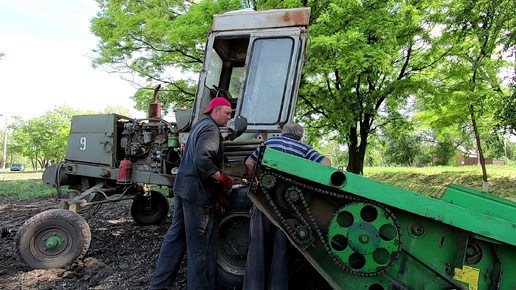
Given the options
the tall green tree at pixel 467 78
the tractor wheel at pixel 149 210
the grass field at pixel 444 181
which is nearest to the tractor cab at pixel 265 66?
the tractor wheel at pixel 149 210

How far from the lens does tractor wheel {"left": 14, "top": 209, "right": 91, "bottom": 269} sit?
15.0 feet

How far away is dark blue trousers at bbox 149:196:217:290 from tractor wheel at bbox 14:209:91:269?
165 cm

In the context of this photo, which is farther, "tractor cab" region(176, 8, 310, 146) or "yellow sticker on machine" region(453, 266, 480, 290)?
"tractor cab" region(176, 8, 310, 146)

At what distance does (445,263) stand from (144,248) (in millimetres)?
4123

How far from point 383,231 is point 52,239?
3.95 meters

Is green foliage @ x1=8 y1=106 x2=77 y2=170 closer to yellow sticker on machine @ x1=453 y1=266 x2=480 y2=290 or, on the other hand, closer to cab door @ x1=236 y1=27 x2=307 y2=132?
cab door @ x1=236 y1=27 x2=307 y2=132

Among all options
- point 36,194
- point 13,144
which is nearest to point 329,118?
point 36,194

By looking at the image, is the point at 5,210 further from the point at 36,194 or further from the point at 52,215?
the point at 52,215

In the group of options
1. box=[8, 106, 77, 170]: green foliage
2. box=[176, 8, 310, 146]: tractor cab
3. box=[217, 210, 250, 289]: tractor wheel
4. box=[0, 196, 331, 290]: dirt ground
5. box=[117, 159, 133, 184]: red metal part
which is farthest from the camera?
box=[8, 106, 77, 170]: green foliage

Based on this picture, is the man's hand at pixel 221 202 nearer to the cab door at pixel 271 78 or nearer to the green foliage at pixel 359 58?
the cab door at pixel 271 78

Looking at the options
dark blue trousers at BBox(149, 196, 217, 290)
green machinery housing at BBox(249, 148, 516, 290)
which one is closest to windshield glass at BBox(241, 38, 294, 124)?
dark blue trousers at BBox(149, 196, 217, 290)

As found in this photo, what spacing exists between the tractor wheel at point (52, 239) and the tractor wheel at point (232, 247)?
189 centimetres

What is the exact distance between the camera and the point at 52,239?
4645mm

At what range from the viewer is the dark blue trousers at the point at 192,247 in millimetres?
3404
